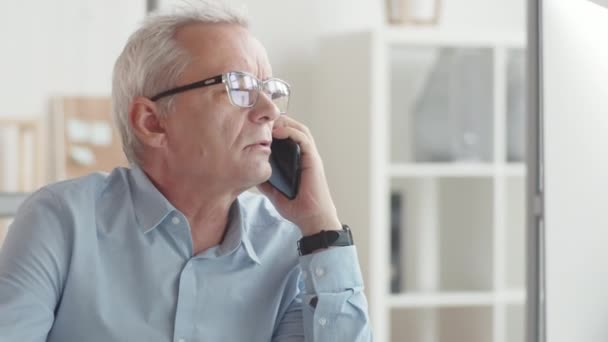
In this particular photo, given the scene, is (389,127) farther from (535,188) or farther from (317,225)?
(535,188)

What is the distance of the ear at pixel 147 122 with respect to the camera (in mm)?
1417

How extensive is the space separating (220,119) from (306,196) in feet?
0.62

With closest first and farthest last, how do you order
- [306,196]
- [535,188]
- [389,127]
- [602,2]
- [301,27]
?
[535,188], [602,2], [306,196], [389,127], [301,27]

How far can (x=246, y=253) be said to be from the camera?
1.39 m

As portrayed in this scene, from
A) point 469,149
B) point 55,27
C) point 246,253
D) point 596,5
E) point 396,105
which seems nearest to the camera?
point 596,5

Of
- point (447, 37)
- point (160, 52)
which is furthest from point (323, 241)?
point (447, 37)

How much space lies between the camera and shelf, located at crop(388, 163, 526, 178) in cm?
321

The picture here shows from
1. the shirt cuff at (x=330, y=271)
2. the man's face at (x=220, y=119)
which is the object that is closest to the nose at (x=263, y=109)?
the man's face at (x=220, y=119)

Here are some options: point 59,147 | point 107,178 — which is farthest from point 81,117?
point 107,178

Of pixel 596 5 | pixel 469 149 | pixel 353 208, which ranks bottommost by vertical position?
pixel 353 208

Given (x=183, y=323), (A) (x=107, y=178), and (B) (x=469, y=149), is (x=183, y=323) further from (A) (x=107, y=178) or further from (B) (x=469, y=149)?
(B) (x=469, y=149)

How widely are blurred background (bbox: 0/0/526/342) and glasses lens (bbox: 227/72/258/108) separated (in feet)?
5.50

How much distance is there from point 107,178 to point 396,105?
2.21m

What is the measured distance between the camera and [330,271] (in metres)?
1.37
